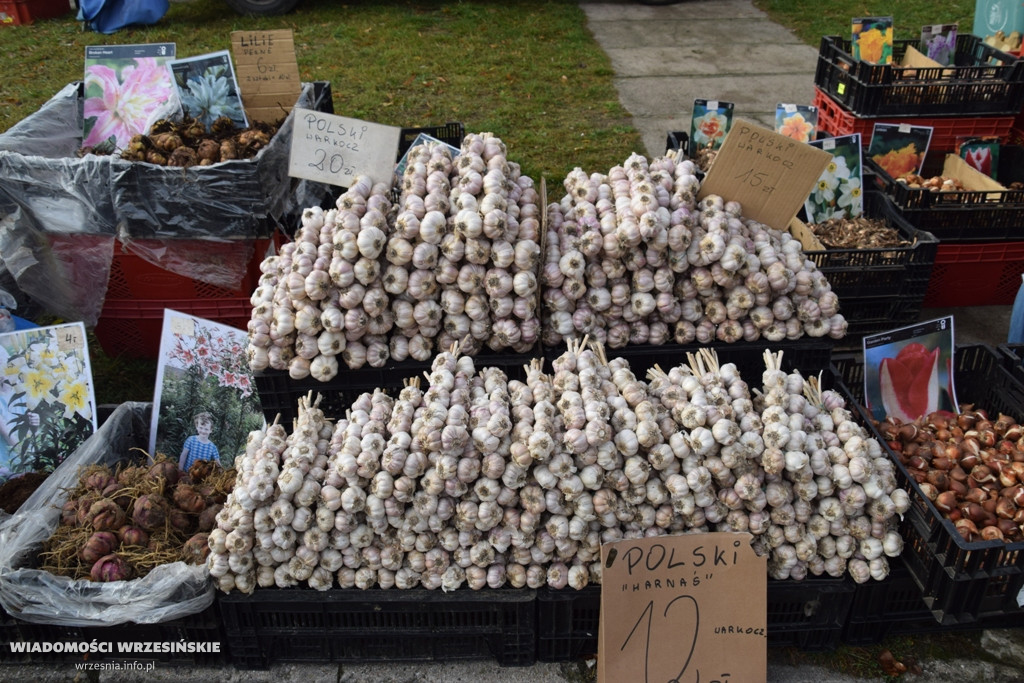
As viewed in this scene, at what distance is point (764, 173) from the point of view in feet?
9.84

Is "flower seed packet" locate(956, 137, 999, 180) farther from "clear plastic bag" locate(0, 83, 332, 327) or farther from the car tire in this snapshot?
the car tire

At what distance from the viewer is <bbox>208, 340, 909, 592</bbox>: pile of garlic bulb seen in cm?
226

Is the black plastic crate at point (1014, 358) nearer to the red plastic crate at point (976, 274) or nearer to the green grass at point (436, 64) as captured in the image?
the red plastic crate at point (976, 274)

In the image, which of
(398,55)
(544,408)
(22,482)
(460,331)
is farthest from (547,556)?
(398,55)

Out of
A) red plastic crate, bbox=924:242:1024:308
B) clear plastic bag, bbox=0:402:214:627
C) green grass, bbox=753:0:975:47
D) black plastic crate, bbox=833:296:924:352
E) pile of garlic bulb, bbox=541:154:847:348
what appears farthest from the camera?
green grass, bbox=753:0:975:47

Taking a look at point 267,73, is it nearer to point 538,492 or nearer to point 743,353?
point 743,353

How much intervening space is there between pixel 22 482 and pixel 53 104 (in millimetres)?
2345

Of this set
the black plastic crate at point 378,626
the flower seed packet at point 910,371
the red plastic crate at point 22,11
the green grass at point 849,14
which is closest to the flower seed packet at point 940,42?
the flower seed packet at point 910,371

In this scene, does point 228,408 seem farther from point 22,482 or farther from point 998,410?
point 998,410

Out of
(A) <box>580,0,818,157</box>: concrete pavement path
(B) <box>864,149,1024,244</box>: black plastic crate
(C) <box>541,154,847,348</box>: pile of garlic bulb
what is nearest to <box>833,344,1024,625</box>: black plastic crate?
(C) <box>541,154,847,348</box>: pile of garlic bulb

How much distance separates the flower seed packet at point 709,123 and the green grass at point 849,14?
5016 millimetres

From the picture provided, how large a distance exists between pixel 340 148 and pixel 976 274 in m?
3.52

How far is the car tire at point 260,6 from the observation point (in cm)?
932

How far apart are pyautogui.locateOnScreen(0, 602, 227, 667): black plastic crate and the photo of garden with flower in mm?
724
